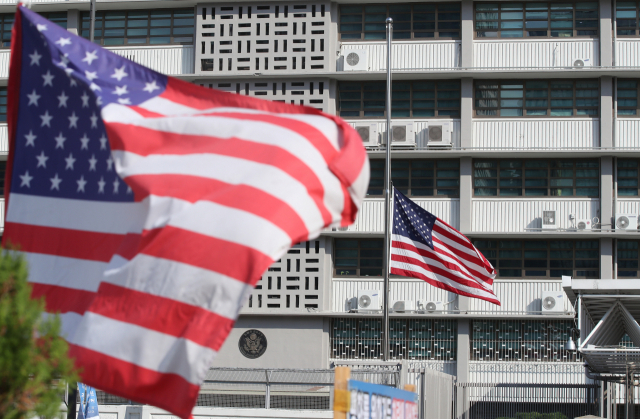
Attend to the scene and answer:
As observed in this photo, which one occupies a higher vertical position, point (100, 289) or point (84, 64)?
point (84, 64)

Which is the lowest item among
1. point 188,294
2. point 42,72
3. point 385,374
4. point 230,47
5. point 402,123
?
point 385,374

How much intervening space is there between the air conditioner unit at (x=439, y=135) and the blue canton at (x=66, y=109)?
2070 cm

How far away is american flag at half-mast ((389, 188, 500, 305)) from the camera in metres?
18.0

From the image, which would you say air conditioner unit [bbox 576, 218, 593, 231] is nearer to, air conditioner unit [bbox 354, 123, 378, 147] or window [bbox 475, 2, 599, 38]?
window [bbox 475, 2, 599, 38]

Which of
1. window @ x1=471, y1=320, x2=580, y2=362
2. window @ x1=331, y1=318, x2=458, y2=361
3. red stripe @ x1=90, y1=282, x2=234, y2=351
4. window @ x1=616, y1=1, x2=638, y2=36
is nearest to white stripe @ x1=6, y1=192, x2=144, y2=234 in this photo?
red stripe @ x1=90, y1=282, x2=234, y2=351

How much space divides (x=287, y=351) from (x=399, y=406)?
19536mm

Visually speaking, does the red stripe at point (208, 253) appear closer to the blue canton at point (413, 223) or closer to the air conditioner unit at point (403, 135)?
the blue canton at point (413, 223)

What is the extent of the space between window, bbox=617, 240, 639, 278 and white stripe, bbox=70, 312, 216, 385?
2439 centimetres

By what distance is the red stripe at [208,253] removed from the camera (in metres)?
6.29

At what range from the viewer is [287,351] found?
27.5m

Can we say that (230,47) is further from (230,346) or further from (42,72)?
(42,72)

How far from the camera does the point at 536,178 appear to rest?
28312 millimetres

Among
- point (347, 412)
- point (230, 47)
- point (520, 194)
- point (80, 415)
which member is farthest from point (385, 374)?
point (230, 47)

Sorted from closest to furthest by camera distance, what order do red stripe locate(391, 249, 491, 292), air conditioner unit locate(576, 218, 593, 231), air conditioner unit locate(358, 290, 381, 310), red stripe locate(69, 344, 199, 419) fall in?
red stripe locate(69, 344, 199, 419) → red stripe locate(391, 249, 491, 292) → air conditioner unit locate(576, 218, 593, 231) → air conditioner unit locate(358, 290, 381, 310)
